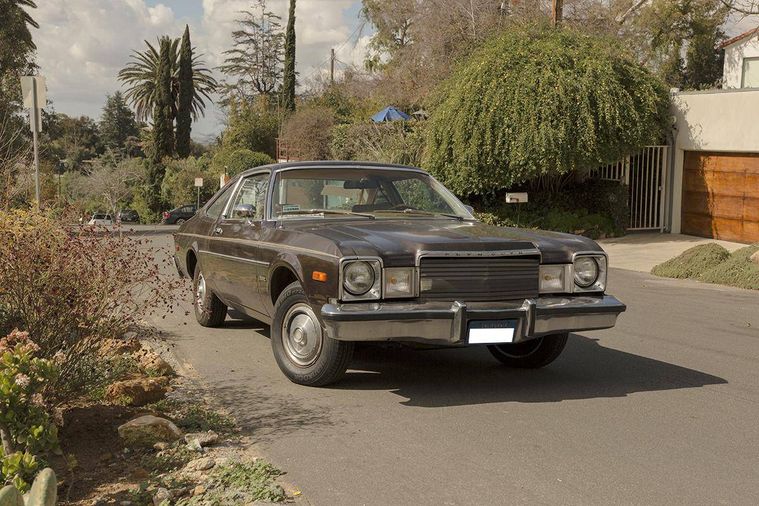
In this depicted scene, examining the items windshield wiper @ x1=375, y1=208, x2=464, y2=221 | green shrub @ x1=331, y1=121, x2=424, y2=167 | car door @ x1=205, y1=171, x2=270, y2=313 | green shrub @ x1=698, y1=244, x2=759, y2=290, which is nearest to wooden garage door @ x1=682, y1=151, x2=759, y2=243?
green shrub @ x1=698, y1=244, x2=759, y2=290

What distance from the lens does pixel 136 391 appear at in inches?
224


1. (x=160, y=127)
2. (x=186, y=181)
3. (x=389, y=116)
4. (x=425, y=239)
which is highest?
(x=160, y=127)

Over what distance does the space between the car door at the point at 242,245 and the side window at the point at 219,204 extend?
0.72 ft

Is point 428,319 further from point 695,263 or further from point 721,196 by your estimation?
point 721,196

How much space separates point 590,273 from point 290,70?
51.7 m

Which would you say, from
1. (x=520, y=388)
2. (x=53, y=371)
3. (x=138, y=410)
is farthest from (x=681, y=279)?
(x=53, y=371)

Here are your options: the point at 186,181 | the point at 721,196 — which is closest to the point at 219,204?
the point at 721,196

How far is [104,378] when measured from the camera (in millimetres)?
5273

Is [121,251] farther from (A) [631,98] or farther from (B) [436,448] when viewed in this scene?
(A) [631,98]

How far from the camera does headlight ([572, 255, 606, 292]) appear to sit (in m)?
6.26

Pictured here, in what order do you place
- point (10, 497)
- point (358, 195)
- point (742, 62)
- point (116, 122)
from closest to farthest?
point (10, 497)
point (358, 195)
point (742, 62)
point (116, 122)

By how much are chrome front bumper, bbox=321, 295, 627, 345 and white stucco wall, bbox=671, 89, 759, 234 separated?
1662cm

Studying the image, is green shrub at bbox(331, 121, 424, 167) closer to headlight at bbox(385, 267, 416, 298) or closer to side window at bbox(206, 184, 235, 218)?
side window at bbox(206, 184, 235, 218)

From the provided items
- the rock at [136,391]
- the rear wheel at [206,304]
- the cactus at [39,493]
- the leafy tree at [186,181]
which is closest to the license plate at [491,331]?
the rock at [136,391]
